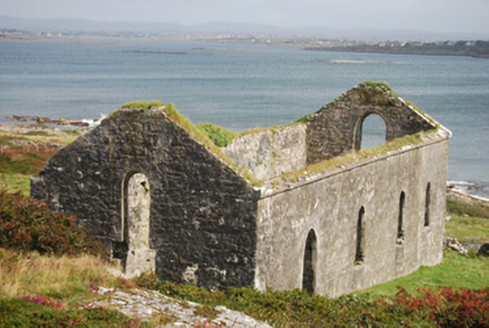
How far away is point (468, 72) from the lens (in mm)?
187000

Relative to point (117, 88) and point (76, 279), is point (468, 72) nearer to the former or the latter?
point (117, 88)

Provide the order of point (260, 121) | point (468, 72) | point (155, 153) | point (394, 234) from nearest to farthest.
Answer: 1. point (155, 153)
2. point (394, 234)
3. point (260, 121)
4. point (468, 72)

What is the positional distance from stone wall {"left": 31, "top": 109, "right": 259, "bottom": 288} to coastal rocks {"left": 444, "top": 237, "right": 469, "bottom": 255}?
16.9 meters

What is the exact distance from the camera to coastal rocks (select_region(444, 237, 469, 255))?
29703mm

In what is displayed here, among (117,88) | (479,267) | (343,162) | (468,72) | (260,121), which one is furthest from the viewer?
(468,72)

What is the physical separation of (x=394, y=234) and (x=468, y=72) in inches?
6899

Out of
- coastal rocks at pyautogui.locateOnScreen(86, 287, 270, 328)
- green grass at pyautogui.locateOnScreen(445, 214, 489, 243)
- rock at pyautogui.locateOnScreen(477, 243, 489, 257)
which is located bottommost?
green grass at pyautogui.locateOnScreen(445, 214, 489, 243)

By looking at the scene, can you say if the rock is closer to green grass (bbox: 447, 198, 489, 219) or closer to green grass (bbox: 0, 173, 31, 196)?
green grass (bbox: 447, 198, 489, 219)

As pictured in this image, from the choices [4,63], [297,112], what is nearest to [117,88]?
[297,112]

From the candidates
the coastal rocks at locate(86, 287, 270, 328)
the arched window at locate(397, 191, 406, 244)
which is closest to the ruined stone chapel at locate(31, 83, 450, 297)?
the arched window at locate(397, 191, 406, 244)

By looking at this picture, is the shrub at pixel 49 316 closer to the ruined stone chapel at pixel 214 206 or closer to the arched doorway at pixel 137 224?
the ruined stone chapel at pixel 214 206

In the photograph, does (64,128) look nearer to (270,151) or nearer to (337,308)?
(270,151)

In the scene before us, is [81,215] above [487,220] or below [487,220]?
above

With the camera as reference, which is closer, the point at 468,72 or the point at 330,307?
the point at 330,307
